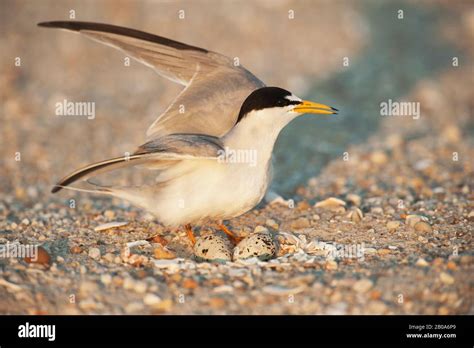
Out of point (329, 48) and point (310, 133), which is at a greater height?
point (329, 48)

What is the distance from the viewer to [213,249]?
15.0 ft

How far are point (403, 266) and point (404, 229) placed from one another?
77 cm

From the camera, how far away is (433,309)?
394cm

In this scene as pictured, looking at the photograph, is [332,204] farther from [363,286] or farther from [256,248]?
[363,286]

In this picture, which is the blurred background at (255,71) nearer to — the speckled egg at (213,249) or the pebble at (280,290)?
the speckled egg at (213,249)

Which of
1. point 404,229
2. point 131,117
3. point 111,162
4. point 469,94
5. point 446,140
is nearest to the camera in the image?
point 111,162

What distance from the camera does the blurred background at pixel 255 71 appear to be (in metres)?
7.40

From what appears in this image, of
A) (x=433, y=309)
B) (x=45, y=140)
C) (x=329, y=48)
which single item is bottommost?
(x=433, y=309)

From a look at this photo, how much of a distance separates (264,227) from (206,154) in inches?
41.6

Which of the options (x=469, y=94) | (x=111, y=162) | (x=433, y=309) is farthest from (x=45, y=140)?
(x=469, y=94)

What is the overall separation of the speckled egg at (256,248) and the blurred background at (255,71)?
1.57 m

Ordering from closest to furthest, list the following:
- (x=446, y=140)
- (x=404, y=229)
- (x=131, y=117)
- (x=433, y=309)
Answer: (x=433, y=309) < (x=404, y=229) < (x=446, y=140) < (x=131, y=117)

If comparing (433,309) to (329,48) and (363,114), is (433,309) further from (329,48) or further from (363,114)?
(329,48)

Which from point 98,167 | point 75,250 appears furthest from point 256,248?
point 75,250
